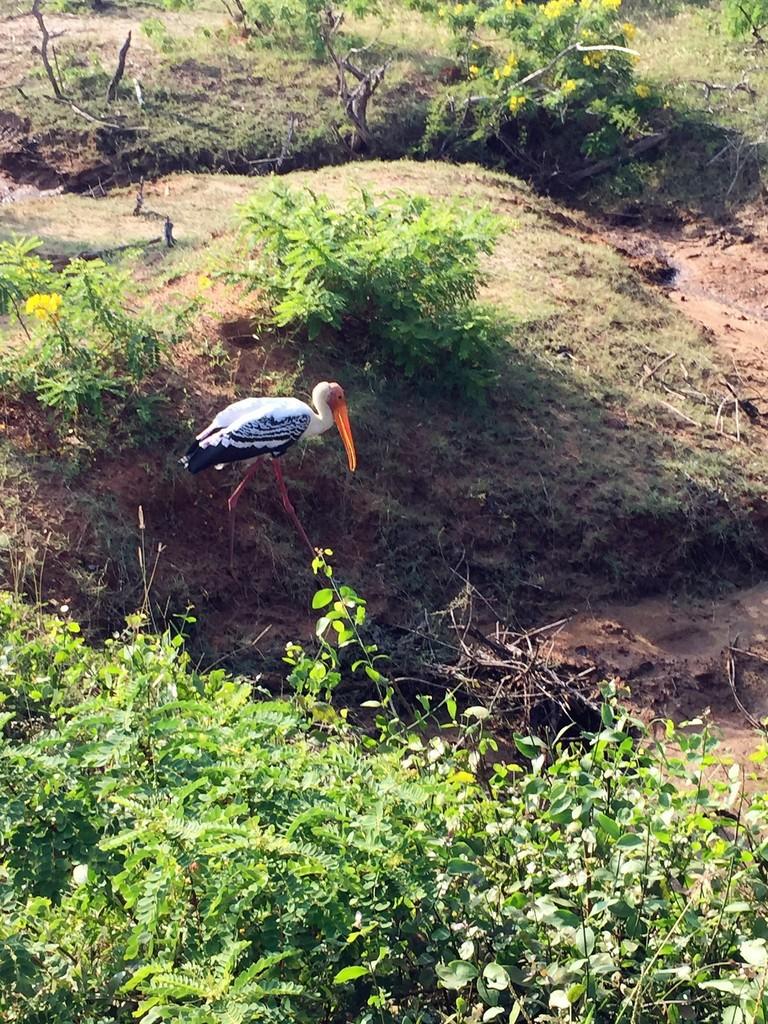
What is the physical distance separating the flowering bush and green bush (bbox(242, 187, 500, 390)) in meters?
5.17

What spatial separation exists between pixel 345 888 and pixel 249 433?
3.18m

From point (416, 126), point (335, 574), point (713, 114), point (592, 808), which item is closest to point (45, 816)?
point (592, 808)

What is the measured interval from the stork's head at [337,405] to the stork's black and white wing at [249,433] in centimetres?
18

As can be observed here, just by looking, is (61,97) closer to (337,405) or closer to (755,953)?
(337,405)

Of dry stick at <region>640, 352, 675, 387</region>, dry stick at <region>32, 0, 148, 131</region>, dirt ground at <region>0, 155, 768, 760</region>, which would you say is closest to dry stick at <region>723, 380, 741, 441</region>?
dirt ground at <region>0, 155, 768, 760</region>

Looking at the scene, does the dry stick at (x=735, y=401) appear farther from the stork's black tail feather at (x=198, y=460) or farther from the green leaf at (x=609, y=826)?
the green leaf at (x=609, y=826)

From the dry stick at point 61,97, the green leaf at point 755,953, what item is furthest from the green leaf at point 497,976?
the dry stick at point 61,97

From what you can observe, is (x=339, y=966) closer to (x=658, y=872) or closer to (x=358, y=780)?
(x=358, y=780)

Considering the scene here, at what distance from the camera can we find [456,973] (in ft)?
8.77

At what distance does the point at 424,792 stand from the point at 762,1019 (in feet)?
3.09

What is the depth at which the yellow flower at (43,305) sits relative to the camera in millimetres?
5840

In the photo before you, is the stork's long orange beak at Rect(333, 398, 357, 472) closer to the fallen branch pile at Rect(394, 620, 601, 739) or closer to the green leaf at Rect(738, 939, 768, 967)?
the fallen branch pile at Rect(394, 620, 601, 739)

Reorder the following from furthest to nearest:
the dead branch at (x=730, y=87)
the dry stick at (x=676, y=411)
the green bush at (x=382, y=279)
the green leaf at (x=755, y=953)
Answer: the dead branch at (x=730, y=87) → the dry stick at (x=676, y=411) → the green bush at (x=382, y=279) → the green leaf at (x=755, y=953)

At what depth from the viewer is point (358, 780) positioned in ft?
10.1
